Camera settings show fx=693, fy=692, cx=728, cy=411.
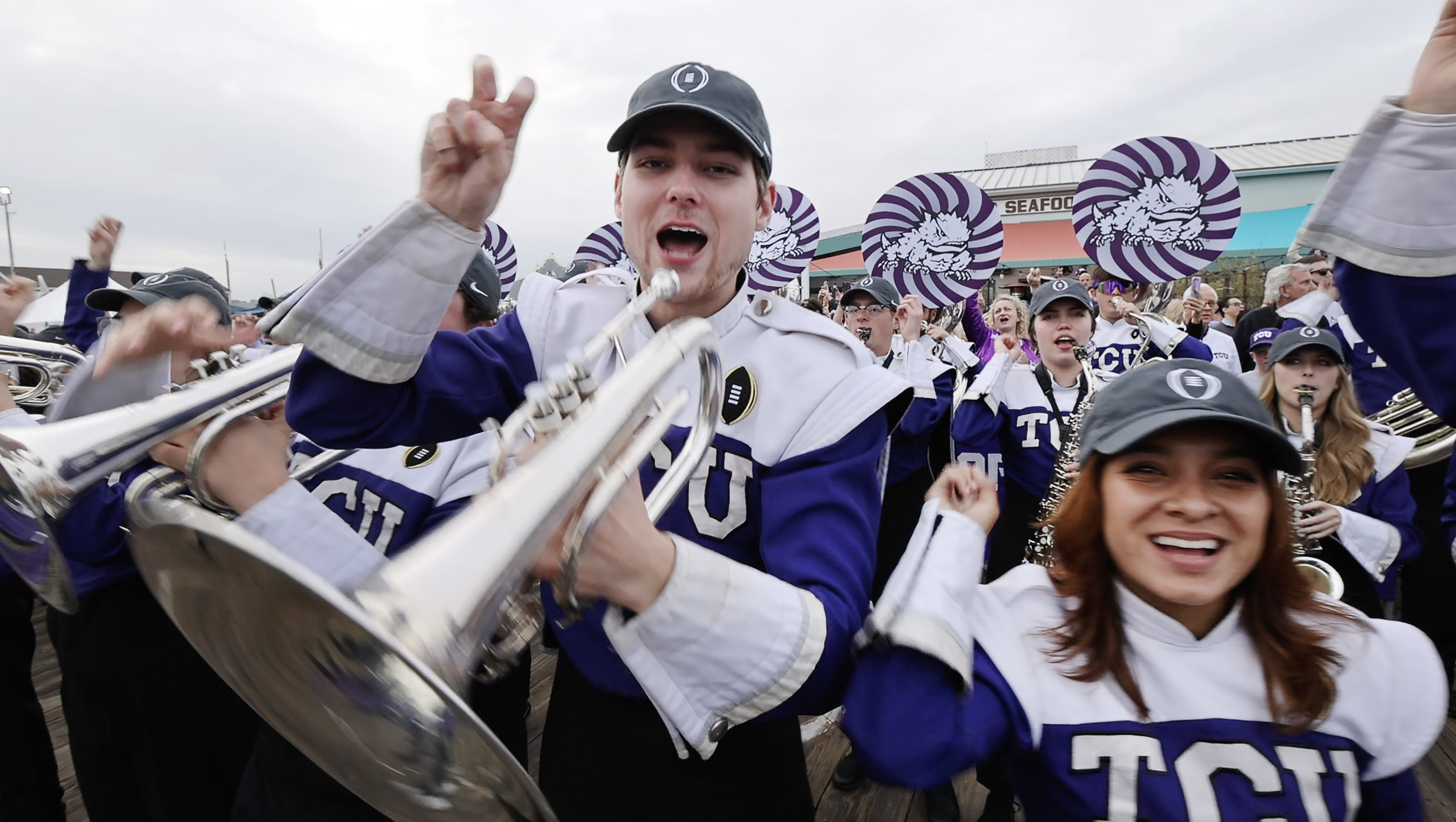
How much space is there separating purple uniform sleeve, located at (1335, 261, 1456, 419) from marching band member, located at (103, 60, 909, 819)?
741 mm

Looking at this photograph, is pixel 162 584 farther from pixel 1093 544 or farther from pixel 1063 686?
pixel 1093 544

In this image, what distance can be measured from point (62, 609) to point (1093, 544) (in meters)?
2.36

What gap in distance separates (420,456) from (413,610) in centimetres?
144

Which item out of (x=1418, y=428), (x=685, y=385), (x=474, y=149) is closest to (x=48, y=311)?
(x=474, y=149)

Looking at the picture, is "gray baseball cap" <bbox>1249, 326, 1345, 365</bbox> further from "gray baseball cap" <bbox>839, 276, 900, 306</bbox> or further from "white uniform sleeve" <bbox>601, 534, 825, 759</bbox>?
"white uniform sleeve" <bbox>601, 534, 825, 759</bbox>

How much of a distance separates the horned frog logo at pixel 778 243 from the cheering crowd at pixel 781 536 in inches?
260

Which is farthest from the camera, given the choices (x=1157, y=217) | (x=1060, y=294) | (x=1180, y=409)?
(x=1157, y=217)

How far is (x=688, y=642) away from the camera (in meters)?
0.92

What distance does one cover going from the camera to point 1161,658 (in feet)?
4.37

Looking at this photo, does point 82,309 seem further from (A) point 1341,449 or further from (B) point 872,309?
(A) point 1341,449

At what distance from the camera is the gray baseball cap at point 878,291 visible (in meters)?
6.06

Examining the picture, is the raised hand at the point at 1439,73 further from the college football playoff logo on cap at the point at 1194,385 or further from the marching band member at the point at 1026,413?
the marching band member at the point at 1026,413

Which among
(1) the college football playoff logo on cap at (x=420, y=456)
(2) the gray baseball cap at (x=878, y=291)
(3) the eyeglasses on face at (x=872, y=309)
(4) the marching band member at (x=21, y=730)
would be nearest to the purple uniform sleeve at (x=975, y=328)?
(2) the gray baseball cap at (x=878, y=291)

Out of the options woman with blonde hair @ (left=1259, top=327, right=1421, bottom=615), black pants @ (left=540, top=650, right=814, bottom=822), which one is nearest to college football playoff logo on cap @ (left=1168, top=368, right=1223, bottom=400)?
black pants @ (left=540, top=650, right=814, bottom=822)
